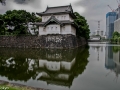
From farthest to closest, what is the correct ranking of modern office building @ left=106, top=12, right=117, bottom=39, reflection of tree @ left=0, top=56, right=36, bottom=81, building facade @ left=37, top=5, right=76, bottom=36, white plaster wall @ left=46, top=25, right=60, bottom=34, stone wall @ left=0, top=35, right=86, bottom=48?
modern office building @ left=106, top=12, right=117, bottom=39
white plaster wall @ left=46, top=25, right=60, bottom=34
building facade @ left=37, top=5, right=76, bottom=36
stone wall @ left=0, top=35, right=86, bottom=48
reflection of tree @ left=0, top=56, right=36, bottom=81

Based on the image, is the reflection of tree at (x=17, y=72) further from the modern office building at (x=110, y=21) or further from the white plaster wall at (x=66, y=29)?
the modern office building at (x=110, y=21)

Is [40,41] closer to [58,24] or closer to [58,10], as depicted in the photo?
[58,24]

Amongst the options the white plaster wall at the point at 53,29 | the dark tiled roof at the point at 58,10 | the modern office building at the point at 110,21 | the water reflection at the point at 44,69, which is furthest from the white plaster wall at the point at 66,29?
the modern office building at the point at 110,21

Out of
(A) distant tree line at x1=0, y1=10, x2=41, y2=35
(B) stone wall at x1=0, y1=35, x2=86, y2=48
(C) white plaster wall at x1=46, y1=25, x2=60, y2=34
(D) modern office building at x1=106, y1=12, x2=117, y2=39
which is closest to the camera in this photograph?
(B) stone wall at x1=0, y1=35, x2=86, y2=48

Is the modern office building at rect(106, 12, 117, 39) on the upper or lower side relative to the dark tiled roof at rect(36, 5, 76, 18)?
upper

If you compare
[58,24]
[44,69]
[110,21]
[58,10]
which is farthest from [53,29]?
[110,21]

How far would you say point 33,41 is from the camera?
2638cm

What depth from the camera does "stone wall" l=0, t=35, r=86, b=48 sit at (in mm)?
24188

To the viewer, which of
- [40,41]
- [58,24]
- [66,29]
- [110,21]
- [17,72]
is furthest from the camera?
[110,21]

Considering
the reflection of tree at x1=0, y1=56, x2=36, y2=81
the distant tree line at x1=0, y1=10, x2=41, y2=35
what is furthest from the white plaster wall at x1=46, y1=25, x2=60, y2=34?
the reflection of tree at x1=0, y1=56, x2=36, y2=81

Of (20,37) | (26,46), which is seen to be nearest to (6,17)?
(20,37)

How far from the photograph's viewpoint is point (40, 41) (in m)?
25.7

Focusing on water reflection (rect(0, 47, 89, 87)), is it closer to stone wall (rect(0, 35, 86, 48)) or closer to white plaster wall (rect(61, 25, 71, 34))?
stone wall (rect(0, 35, 86, 48))

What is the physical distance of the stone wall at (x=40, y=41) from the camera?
2419cm
